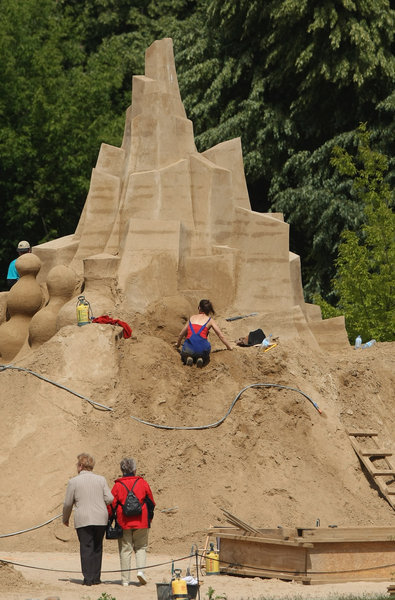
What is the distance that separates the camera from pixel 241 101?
2845 centimetres

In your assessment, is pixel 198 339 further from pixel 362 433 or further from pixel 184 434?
pixel 362 433

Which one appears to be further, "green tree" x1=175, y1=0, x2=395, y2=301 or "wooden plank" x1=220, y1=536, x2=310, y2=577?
"green tree" x1=175, y1=0, x2=395, y2=301

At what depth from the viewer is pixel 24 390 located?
14.9 meters

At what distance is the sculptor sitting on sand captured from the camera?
15.4 m

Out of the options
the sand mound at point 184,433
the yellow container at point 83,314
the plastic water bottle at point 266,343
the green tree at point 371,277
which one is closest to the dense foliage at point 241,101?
the green tree at point 371,277

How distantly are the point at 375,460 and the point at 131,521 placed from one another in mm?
5449

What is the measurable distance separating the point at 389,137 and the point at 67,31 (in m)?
10.8

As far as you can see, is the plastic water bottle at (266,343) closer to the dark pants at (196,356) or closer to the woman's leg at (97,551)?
the dark pants at (196,356)

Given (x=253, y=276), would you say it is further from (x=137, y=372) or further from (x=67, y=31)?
(x=67, y=31)

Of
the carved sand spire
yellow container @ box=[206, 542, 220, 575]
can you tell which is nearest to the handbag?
yellow container @ box=[206, 542, 220, 575]

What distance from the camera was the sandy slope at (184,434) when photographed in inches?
538

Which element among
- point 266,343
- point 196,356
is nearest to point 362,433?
point 266,343

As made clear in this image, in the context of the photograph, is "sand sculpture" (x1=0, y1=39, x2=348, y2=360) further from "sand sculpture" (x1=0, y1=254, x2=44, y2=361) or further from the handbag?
the handbag

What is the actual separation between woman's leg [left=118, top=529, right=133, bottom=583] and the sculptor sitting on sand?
179 inches
